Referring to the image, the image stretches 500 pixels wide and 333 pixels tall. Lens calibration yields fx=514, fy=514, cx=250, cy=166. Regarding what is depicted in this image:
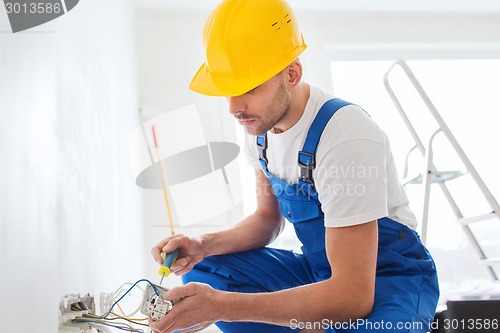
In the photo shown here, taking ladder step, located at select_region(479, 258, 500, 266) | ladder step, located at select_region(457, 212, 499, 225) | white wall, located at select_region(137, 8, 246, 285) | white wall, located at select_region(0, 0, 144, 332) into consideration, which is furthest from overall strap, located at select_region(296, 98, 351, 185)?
white wall, located at select_region(137, 8, 246, 285)

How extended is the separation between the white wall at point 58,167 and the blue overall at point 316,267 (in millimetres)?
399

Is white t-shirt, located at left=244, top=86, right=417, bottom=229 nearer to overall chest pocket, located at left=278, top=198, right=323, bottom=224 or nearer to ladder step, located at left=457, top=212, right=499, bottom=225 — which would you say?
overall chest pocket, located at left=278, top=198, right=323, bottom=224

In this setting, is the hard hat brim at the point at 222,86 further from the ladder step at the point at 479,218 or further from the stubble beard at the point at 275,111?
the ladder step at the point at 479,218

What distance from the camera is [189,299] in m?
1.08

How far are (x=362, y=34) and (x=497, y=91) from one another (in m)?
1.15

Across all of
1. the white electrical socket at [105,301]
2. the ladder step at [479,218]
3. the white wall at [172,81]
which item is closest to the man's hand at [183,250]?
the white electrical socket at [105,301]

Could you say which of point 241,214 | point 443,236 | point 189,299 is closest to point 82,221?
point 189,299

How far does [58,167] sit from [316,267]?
772mm

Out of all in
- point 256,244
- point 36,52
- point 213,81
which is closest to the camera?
point 36,52

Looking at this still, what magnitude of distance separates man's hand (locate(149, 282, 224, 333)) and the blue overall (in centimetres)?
22

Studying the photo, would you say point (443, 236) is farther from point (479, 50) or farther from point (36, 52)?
point (36, 52)

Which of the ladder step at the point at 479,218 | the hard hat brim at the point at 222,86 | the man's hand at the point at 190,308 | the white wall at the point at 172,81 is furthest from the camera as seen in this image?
the white wall at the point at 172,81

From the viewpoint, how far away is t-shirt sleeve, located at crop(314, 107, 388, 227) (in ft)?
3.93

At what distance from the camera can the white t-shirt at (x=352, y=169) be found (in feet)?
3.94
